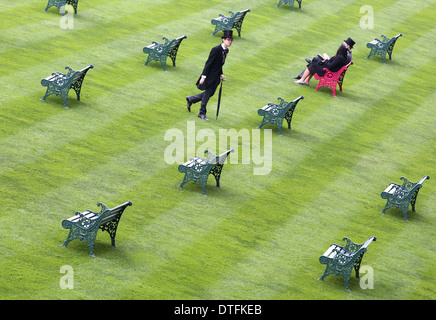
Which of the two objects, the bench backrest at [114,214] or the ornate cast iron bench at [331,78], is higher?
the bench backrest at [114,214]

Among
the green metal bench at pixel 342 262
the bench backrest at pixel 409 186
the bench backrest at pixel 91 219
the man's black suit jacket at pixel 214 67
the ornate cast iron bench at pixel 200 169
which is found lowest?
the bench backrest at pixel 409 186

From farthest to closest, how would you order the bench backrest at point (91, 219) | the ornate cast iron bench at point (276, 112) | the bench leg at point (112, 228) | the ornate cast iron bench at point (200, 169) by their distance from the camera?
the ornate cast iron bench at point (276, 112) → the ornate cast iron bench at point (200, 169) → the bench leg at point (112, 228) → the bench backrest at point (91, 219)

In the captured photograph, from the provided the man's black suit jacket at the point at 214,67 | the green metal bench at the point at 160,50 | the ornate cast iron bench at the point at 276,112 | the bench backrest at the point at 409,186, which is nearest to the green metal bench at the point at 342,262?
the bench backrest at the point at 409,186

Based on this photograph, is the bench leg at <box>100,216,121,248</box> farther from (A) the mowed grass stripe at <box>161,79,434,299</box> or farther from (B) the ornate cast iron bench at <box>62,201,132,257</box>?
(A) the mowed grass stripe at <box>161,79,434,299</box>

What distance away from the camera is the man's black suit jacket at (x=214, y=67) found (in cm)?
2200

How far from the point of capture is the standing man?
72.0ft

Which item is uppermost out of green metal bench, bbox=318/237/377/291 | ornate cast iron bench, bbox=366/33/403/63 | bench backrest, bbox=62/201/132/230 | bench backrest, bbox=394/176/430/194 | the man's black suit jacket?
the man's black suit jacket

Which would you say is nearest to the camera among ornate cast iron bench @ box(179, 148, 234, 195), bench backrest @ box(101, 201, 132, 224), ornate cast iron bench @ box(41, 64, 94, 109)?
bench backrest @ box(101, 201, 132, 224)

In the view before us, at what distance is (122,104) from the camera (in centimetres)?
2245

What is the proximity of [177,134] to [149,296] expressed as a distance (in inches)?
325

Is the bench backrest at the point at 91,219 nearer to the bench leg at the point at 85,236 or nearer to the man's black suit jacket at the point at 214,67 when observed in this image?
the bench leg at the point at 85,236

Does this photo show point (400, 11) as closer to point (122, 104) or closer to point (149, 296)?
point (122, 104)

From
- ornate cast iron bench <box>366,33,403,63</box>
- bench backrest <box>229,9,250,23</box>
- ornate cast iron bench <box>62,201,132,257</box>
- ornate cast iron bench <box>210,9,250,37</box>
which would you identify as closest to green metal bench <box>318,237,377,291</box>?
ornate cast iron bench <box>62,201,132,257</box>
